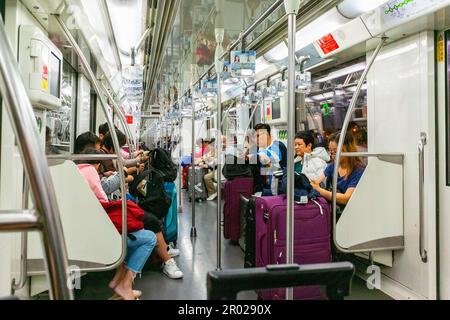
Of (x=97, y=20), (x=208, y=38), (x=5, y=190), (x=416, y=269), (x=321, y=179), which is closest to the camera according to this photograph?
(x=5, y=190)

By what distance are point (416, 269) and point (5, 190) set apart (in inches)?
119

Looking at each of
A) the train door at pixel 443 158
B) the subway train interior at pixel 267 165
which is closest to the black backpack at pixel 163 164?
the subway train interior at pixel 267 165

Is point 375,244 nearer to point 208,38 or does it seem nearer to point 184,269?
point 184,269

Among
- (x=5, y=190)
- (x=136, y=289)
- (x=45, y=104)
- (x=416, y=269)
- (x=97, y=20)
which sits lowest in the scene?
→ (x=136, y=289)

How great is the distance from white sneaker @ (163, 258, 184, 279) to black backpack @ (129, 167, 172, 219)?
0.44m

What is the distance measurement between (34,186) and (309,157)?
3021 mm

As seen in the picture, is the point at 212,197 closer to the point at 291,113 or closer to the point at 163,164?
the point at 163,164

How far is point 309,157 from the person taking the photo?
3.51 meters

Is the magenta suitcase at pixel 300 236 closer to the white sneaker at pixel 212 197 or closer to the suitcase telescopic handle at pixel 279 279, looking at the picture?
the suitcase telescopic handle at pixel 279 279

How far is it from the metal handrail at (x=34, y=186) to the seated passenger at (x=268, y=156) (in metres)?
2.94

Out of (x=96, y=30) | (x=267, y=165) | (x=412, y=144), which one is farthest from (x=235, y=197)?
(x=96, y=30)
